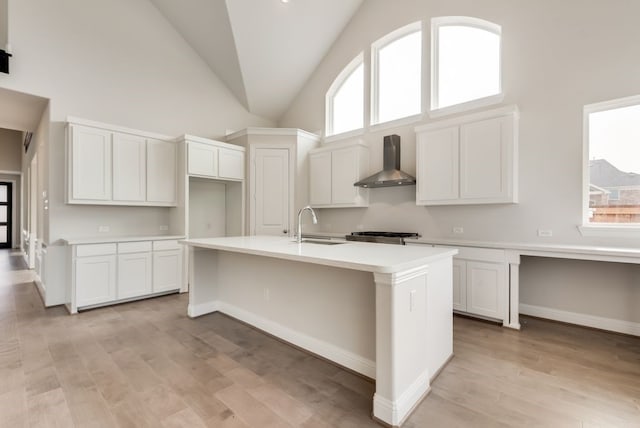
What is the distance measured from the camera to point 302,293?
2633mm

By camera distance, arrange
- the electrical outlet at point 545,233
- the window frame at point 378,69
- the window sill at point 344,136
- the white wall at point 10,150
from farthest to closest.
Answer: the white wall at point 10,150 → the window sill at point 344,136 → the window frame at point 378,69 → the electrical outlet at point 545,233

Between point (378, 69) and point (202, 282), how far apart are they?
4.38 m

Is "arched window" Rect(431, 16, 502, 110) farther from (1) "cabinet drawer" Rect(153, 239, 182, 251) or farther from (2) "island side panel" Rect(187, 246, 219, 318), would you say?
(1) "cabinet drawer" Rect(153, 239, 182, 251)

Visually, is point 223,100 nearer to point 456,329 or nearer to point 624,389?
point 456,329

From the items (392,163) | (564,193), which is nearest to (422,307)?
(564,193)

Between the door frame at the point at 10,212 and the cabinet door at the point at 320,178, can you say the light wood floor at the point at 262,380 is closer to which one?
the cabinet door at the point at 320,178

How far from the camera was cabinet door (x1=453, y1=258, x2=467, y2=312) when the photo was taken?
11.5 feet

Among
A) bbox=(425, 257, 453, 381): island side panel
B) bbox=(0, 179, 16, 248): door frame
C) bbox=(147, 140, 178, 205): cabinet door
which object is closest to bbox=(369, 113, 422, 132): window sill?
bbox=(425, 257, 453, 381): island side panel

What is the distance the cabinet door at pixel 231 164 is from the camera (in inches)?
201

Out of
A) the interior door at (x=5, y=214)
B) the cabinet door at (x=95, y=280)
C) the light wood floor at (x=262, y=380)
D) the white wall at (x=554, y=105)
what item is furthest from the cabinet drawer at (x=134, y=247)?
the interior door at (x=5, y=214)

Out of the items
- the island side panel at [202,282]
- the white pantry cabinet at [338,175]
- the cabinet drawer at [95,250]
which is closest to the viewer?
the island side panel at [202,282]

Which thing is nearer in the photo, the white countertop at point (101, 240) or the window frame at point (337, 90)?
the white countertop at point (101, 240)

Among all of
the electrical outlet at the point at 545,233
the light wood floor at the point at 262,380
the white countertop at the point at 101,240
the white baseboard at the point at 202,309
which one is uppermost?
the electrical outlet at the point at 545,233

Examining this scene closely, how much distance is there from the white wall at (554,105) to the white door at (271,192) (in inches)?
106
